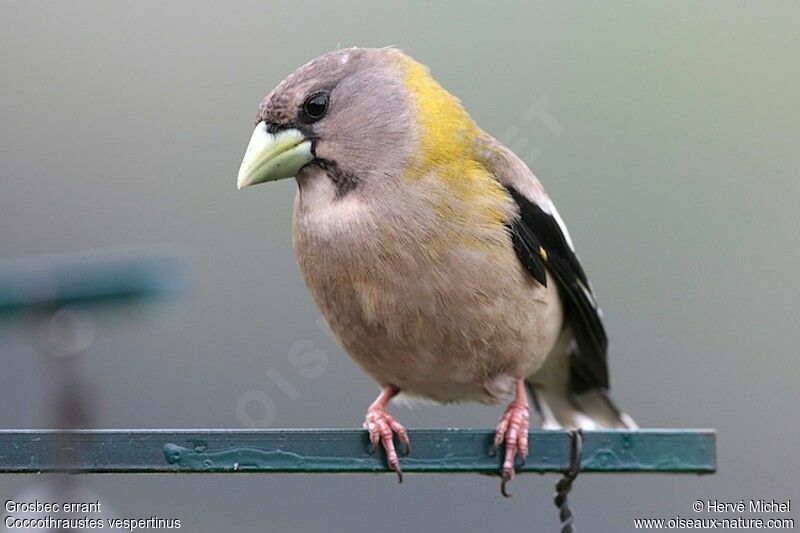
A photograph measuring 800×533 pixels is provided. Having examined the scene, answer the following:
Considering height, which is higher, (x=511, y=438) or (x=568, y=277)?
(x=568, y=277)

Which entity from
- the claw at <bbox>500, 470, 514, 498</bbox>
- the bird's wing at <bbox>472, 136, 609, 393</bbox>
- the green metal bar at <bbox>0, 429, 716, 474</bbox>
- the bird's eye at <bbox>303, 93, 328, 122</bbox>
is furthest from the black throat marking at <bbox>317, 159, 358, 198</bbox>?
the claw at <bbox>500, 470, 514, 498</bbox>

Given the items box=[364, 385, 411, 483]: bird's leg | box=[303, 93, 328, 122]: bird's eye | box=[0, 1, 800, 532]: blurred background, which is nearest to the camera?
box=[364, 385, 411, 483]: bird's leg

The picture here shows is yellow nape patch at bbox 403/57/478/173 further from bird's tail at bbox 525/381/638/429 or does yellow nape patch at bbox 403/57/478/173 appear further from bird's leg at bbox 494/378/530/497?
bird's tail at bbox 525/381/638/429

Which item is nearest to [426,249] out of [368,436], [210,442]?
[368,436]

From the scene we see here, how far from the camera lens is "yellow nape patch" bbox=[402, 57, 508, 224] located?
13.4 feet

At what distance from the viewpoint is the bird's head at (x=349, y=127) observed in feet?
13.1

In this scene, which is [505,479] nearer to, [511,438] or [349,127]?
[511,438]

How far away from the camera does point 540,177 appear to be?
6.41 metres

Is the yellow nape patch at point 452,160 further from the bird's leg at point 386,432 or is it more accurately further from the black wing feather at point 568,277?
the bird's leg at point 386,432

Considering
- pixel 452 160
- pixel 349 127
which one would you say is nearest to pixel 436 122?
pixel 452 160

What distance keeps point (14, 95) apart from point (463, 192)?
4.67 m

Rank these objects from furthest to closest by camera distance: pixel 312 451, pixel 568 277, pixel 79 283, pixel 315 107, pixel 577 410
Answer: pixel 577 410 → pixel 568 277 → pixel 315 107 → pixel 79 283 → pixel 312 451

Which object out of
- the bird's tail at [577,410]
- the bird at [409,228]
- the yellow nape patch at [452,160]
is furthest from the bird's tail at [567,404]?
the yellow nape patch at [452,160]

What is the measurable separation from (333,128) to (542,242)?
84 centimetres
